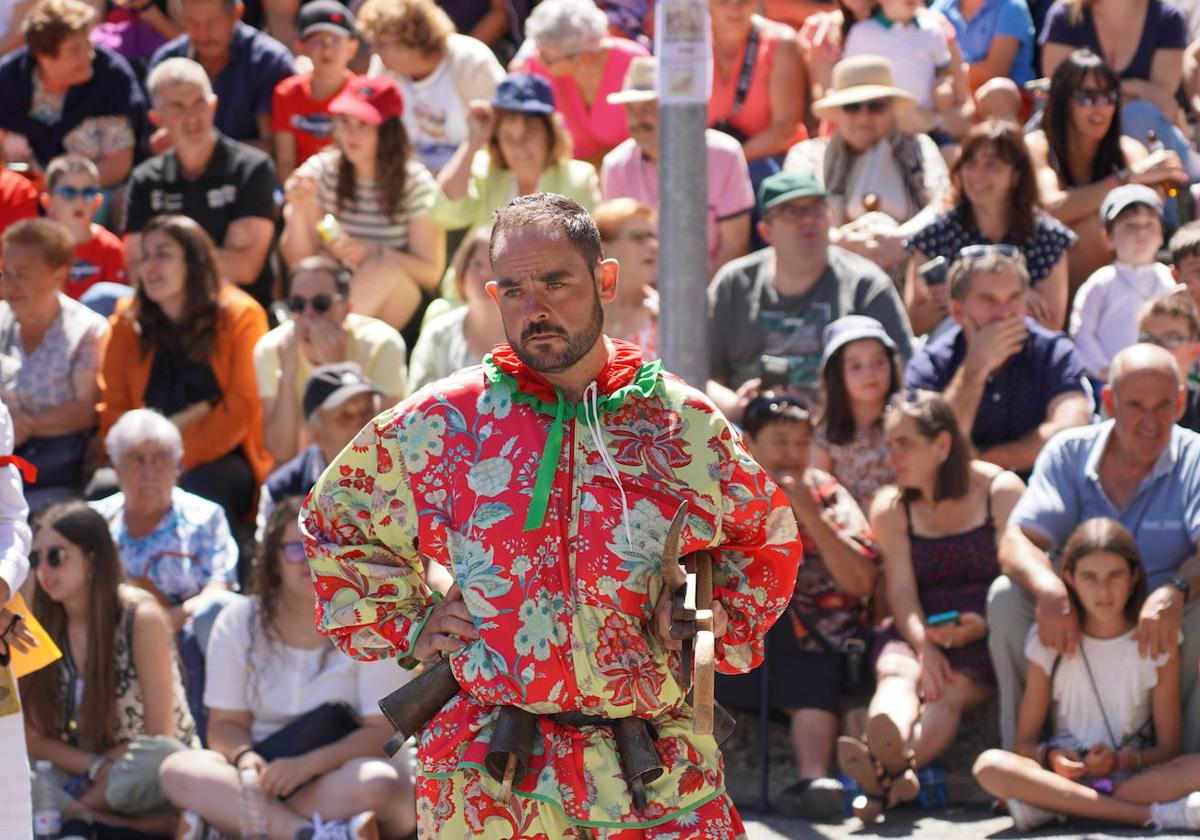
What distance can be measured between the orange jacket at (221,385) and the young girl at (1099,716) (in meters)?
3.74

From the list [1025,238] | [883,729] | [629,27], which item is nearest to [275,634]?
[883,729]

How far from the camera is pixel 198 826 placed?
257 inches

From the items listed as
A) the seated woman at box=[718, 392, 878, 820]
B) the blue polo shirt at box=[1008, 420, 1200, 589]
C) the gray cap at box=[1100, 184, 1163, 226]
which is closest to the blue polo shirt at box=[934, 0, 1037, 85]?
the gray cap at box=[1100, 184, 1163, 226]

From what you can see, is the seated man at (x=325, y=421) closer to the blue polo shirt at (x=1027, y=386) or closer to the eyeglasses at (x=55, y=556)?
the eyeglasses at (x=55, y=556)

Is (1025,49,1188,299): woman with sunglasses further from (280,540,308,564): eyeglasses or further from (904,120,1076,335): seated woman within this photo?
(280,540,308,564): eyeglasses

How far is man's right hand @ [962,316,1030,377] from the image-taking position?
24.4 ft

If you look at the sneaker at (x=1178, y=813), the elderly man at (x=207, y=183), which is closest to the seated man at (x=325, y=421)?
the elderly man at (x=207, y=183)

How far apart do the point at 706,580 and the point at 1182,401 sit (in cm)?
349

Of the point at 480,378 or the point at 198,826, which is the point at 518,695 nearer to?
the point at 480,378

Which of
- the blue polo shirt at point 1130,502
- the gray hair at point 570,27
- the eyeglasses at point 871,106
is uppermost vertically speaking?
the gray hair at point 570,27

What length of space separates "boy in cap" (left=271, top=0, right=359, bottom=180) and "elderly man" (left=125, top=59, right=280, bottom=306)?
77cm

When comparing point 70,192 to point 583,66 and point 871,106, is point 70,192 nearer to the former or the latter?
point 583,66

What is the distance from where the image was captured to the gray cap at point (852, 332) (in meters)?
7.43

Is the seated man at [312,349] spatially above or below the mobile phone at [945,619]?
above
